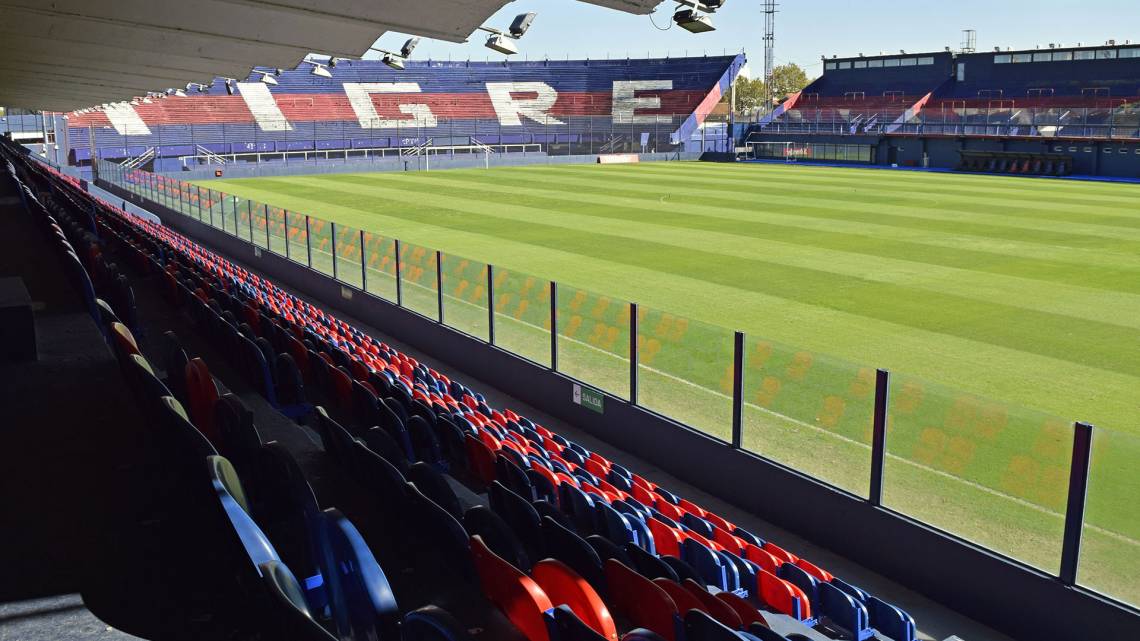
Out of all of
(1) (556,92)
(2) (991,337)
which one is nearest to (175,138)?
(1) (556,92)

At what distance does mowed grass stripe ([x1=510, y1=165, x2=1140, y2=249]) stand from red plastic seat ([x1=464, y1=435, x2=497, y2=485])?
19774 mm

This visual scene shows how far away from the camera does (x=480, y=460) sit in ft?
22.2

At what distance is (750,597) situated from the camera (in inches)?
229

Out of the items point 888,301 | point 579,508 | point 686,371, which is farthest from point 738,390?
point 888,301

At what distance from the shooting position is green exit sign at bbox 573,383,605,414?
10.2m

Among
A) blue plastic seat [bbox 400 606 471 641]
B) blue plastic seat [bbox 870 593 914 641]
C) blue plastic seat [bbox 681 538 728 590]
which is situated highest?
blue plastic seat [bbox 400 606 471 641]

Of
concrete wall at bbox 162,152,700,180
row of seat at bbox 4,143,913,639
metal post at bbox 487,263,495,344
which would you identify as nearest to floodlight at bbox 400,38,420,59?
metal post at bbox 487,263,495,344

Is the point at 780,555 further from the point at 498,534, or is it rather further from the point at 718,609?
the point at 498,534

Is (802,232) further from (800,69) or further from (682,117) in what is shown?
(800,69)

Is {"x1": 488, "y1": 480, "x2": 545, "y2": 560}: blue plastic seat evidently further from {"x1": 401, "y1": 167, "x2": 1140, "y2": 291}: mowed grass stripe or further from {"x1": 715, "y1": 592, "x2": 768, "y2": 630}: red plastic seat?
{"x1": 401, "y1": 167, "x2": 1140, "y2": 291}: mowed grass stripe

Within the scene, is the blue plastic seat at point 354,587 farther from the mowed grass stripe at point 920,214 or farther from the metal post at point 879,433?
the mowed grass stripe at point 920,214

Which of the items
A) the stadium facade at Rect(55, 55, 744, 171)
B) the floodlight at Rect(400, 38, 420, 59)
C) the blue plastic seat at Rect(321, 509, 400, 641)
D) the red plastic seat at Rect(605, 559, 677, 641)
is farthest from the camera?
the stadium facade at Rect(55, 55, 744, 171)

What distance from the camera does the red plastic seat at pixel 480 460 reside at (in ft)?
21.8

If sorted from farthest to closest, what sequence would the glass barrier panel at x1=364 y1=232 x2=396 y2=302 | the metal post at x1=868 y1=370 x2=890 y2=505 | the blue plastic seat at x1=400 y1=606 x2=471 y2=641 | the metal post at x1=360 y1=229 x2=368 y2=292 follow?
the metal post at x1=360 y1=229 x2=368 y2=292, the glass barrier panel at x1=364 y1=232 x2=396 y2=302, the metal post at x1=868 y1=370 x2=890 y2=505, the blue plastic seat at x1=400 y1=606 x2=471 y2=641
